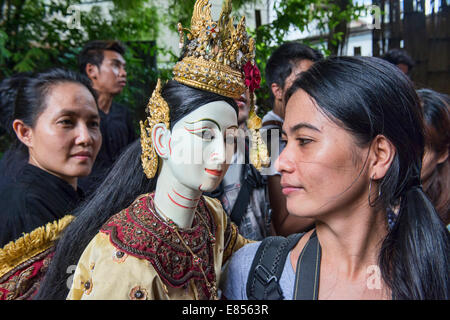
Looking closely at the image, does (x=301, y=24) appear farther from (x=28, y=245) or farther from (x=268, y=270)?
(x=28, y=245)

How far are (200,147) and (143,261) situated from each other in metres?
0.37

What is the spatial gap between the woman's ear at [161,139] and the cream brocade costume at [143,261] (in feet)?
0.54

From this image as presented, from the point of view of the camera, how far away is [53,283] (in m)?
1.24

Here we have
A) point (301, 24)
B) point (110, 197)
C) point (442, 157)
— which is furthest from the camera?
point (301, 24)

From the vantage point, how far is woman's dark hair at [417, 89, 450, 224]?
194cm

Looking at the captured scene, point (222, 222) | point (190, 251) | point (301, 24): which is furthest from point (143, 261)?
point (301, 24)

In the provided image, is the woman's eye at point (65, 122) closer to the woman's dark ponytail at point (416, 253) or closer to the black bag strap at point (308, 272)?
the black bag strap at point (308, 272)

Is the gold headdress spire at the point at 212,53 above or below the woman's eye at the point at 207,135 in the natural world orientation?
above

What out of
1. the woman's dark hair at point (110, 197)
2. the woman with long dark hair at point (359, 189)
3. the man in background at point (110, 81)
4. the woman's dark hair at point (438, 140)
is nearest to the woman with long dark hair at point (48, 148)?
the woman's dark hair at point (110, 197)

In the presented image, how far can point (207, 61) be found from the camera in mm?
1191

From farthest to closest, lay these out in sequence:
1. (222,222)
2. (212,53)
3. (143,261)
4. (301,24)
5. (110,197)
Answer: (301,24) < (222,222) < (110,197) < (212,53) < (143,261)

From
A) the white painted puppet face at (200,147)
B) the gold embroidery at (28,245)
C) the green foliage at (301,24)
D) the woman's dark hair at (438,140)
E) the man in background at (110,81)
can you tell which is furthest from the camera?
the man in background at (110,81)

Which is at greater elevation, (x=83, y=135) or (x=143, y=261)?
(x=83, y=135)

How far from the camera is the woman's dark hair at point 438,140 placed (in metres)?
1.94
